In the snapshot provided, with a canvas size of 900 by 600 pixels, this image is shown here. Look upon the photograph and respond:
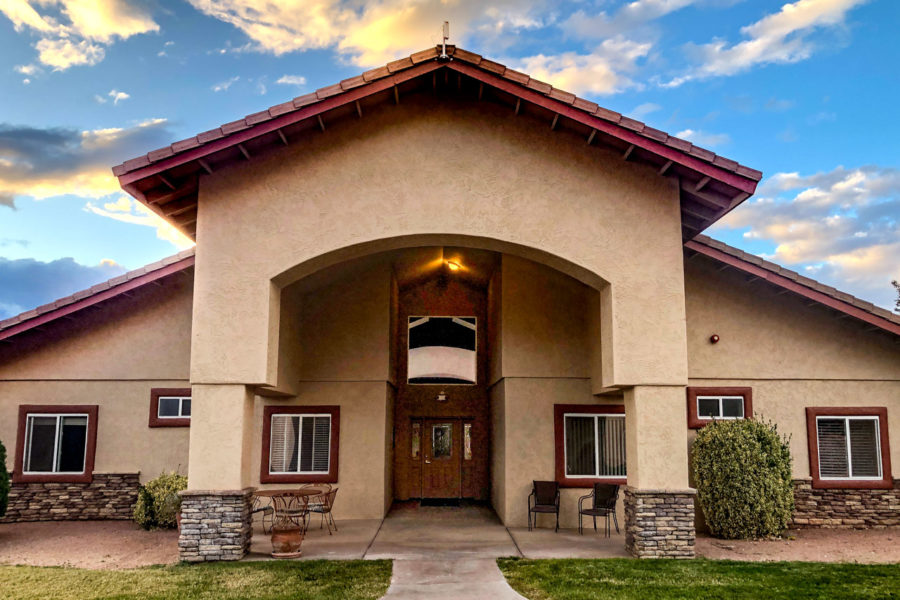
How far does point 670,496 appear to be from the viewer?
10078mm

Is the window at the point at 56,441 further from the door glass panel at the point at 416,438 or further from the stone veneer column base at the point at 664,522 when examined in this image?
the stone veneer column base at the point at 664,522

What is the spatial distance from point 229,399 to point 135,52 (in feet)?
31.0

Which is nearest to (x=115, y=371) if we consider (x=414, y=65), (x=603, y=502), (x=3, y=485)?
(x=3, y=485)

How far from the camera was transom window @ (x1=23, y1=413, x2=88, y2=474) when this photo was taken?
1405cm

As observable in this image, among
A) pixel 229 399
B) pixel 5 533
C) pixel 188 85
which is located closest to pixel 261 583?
pixel 229 399

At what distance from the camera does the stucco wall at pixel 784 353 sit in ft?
43.3

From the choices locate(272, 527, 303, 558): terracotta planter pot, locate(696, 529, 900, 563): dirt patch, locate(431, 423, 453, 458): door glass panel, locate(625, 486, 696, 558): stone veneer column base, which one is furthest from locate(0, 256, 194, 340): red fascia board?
locate(696, 529, 900, 563): dirt patch

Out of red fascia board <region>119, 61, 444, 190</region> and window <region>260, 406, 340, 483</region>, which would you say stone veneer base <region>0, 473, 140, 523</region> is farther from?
red fascia board <region>119, 61, 444, 190</region>

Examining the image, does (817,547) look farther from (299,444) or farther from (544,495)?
(299,444)

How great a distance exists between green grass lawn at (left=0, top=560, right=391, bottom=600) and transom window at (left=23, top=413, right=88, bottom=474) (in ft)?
15.5

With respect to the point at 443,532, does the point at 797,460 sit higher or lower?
higher

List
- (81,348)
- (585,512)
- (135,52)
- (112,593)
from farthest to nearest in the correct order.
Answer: (135,52) → (81,348) → (585,512) → (112,593)

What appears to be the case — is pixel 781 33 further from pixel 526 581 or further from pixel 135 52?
pixel 135 52

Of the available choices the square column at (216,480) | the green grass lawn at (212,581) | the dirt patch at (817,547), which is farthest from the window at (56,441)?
the dirt patch at (817,547)
